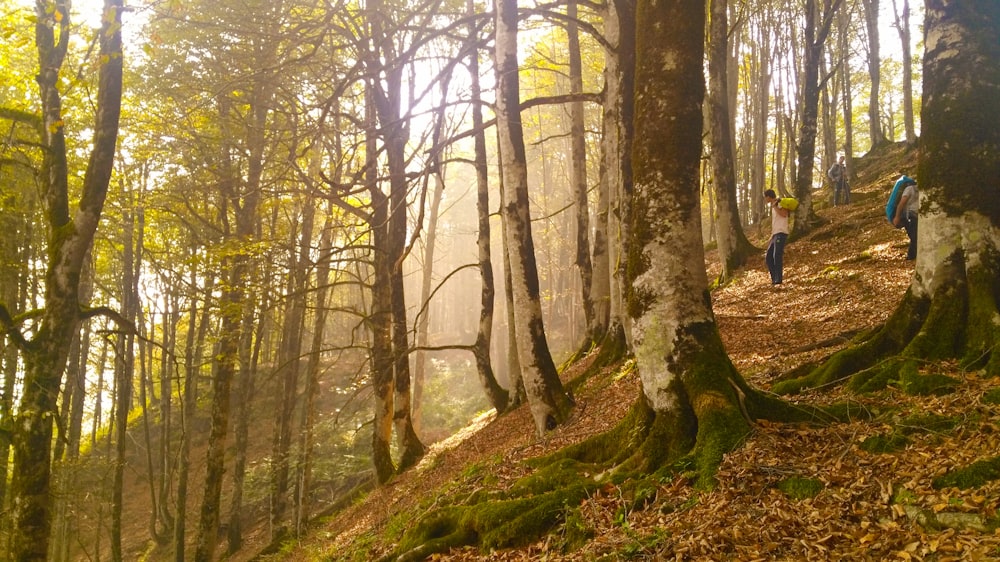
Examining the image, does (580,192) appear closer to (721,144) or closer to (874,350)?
(721,144)

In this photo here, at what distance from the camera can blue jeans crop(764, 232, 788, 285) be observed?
36.7ft

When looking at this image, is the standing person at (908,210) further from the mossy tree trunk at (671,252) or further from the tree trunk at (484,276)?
the tree trunk at (484,276)

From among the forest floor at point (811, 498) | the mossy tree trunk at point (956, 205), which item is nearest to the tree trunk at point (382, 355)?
the forest floor at point (811, 498)

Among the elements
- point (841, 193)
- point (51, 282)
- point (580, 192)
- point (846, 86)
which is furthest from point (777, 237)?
point (846, 86)

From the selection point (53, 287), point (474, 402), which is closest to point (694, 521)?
point (53, 287)

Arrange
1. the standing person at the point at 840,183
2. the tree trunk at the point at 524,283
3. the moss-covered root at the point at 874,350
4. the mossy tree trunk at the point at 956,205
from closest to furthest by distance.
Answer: the mossy tree trunk at the point at 956,205
the moss-covered root at the point at 874,350
the tree trunk at the point at 524,283
the standing person at the point at 840,183

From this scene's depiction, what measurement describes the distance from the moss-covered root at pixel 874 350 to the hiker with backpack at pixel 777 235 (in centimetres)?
614

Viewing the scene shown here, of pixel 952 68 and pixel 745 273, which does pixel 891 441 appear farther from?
pixel 745 273

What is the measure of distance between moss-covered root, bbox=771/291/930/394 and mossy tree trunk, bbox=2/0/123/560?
7.61 metres

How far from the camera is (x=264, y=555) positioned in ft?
40.1

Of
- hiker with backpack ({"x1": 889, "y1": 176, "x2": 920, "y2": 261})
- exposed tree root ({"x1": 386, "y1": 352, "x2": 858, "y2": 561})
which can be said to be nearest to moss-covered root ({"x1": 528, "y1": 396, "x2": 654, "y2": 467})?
exposed tree root ({"x1": 386, "y1": 352, "x2": 858, "y2": 561})

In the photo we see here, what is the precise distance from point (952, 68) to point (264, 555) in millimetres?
13719

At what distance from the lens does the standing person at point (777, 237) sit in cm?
1116

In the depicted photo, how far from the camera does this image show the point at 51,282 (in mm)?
6777
